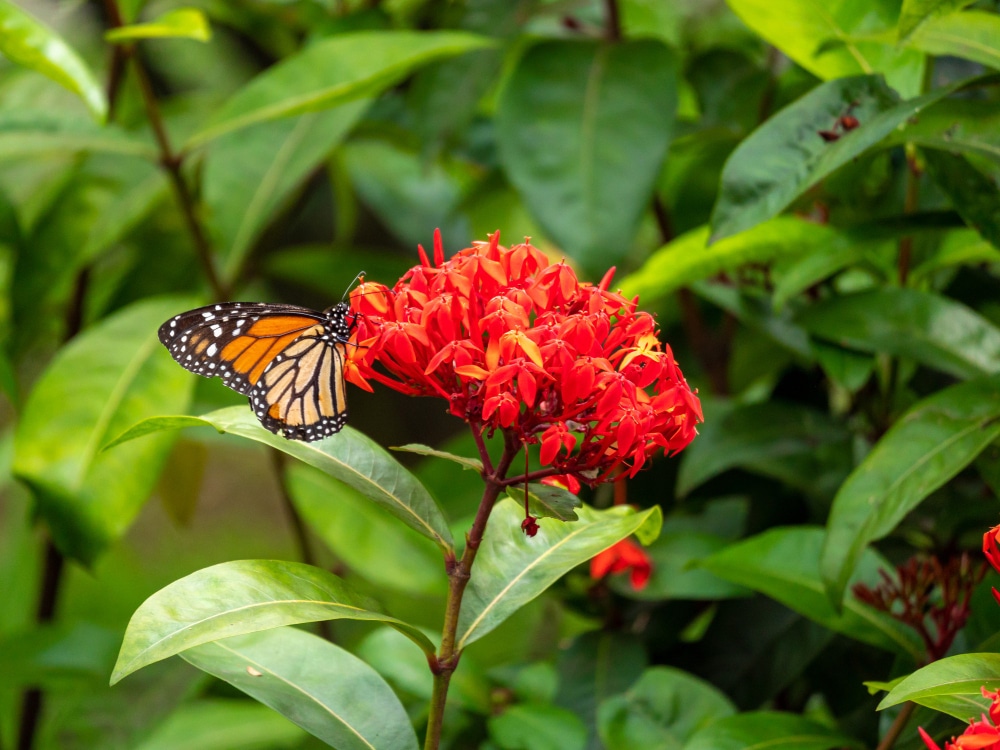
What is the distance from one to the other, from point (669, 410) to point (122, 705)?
134cm

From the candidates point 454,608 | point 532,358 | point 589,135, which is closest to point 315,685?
point 454,608

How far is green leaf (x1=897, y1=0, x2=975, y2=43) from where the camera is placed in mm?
921

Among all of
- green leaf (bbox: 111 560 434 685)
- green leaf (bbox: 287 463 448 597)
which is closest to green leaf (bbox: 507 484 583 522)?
green leaf (bbox: 111 560 434 685)

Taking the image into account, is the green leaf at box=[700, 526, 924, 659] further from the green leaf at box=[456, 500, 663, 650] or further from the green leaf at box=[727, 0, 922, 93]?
the green leaf at box=[727, 0, 922, 93]

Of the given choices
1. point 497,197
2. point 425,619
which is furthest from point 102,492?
point 425,619

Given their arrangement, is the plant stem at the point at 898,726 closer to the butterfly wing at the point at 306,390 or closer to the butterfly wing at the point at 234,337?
the butterfly wing at the point at 306,390

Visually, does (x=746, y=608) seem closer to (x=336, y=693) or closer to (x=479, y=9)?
(x=336, y=693)

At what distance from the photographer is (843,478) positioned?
1299 mm

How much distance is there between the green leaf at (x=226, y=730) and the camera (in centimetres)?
175

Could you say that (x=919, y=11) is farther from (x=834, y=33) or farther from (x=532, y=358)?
(x=532, y=358)

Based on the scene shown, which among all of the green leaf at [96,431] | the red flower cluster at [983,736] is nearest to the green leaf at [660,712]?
the red flower cluster at [983,736]

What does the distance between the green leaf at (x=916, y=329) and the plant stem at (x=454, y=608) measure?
0.55m

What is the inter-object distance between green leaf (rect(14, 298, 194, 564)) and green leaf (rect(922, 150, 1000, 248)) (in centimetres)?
112

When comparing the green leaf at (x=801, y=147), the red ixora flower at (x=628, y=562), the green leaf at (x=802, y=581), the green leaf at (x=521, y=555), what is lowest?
the red ixora flower at (x=628, y=562)
